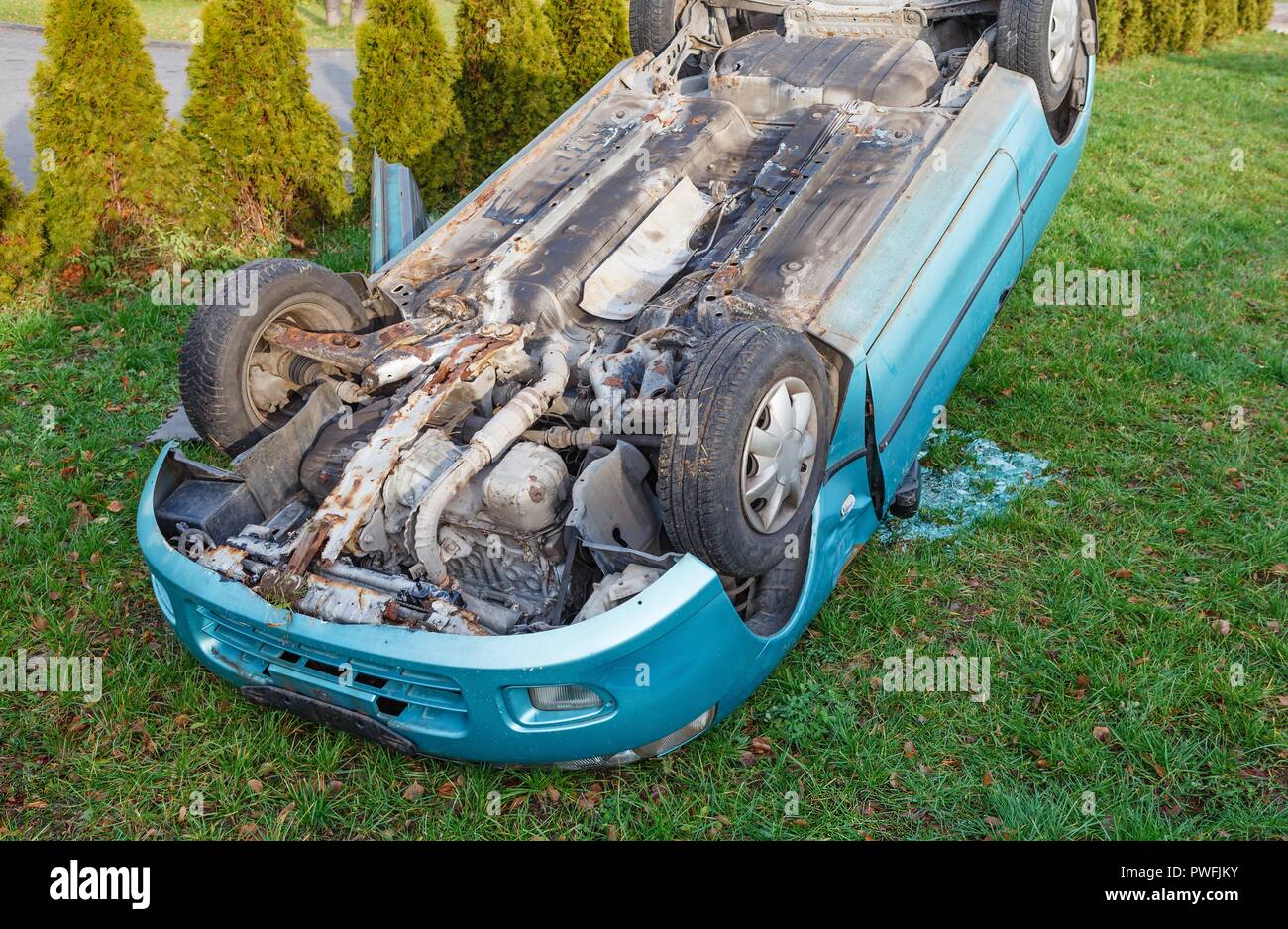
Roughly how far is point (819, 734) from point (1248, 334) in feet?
12.7

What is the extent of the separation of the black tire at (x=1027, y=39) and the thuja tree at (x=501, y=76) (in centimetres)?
394

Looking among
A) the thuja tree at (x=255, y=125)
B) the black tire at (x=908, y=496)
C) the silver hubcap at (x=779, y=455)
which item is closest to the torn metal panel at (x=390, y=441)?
the silver hubcap at (x=779, y=455)

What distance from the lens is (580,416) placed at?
4.04 m

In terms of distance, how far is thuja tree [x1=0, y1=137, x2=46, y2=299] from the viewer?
6785 mm

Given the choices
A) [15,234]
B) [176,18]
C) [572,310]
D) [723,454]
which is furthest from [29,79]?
[723,454]

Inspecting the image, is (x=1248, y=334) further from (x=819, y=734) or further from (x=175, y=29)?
(x=175, y=29)

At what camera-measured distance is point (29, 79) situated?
957cm

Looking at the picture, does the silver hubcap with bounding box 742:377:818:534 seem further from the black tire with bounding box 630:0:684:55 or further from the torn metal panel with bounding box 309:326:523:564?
the black tire with bounding box 630:0:684:55

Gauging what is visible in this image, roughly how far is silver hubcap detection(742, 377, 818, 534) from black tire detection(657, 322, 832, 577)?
0.02 meters

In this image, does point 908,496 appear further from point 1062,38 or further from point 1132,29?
point 1132,29

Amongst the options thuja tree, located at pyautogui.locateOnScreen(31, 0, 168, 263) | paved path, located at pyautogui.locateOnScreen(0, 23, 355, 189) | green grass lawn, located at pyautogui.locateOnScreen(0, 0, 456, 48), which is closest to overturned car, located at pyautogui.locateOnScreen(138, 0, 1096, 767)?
thuja tree, located at pyautogui.locateOnScreen(31, 0, 168, 263)

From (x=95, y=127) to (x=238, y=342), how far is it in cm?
385

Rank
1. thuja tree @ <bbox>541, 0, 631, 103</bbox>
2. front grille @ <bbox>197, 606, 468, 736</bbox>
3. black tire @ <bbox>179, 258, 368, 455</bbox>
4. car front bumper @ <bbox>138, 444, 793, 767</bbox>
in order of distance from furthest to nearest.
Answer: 1. thuja tree @ <bbox>541, 0, 631, 103</bbox>
2. black tire @ <bbox>179, 258, 368, 455</bbox>
3. front grille @ <bbox>197, 606, 468, 736</bbox>
4. car front bumper @ <bbox>138, 444, 793, 767</bbox>
